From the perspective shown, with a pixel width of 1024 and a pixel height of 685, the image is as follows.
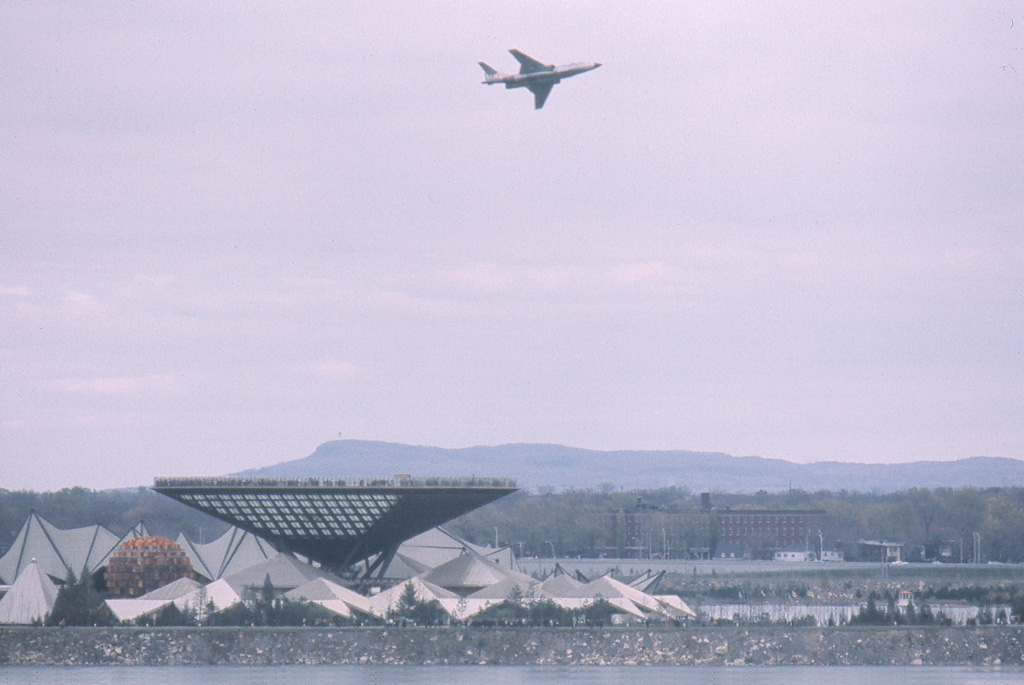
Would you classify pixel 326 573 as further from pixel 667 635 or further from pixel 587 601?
pixel 667 635

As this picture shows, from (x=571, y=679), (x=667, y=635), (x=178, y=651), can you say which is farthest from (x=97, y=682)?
(x=667, y=635)

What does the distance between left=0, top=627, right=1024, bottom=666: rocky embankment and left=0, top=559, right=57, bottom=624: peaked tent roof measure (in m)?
8.86

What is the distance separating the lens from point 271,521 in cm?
13062

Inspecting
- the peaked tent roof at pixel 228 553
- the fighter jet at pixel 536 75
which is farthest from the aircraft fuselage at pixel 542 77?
the peaked tent roof at pixel 228 553

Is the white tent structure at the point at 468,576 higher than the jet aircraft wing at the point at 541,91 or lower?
lower

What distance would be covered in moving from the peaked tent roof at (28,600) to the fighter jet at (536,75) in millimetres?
50021

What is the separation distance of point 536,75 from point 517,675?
1394 inches

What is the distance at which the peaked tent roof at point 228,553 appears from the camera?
146 m

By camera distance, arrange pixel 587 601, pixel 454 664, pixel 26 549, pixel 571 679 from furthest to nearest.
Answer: pixel 26 549
pixel 587 601
pixel 454 664
pixel 571 679

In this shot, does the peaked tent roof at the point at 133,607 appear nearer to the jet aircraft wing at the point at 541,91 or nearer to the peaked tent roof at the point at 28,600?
the peaked tent roof at the point at 28,600

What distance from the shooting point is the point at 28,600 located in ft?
408

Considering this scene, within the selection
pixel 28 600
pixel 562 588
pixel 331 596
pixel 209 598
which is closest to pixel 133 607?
pixel 209 598

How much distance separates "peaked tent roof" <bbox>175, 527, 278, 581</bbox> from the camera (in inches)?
5733

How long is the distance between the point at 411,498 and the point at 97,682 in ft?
103
